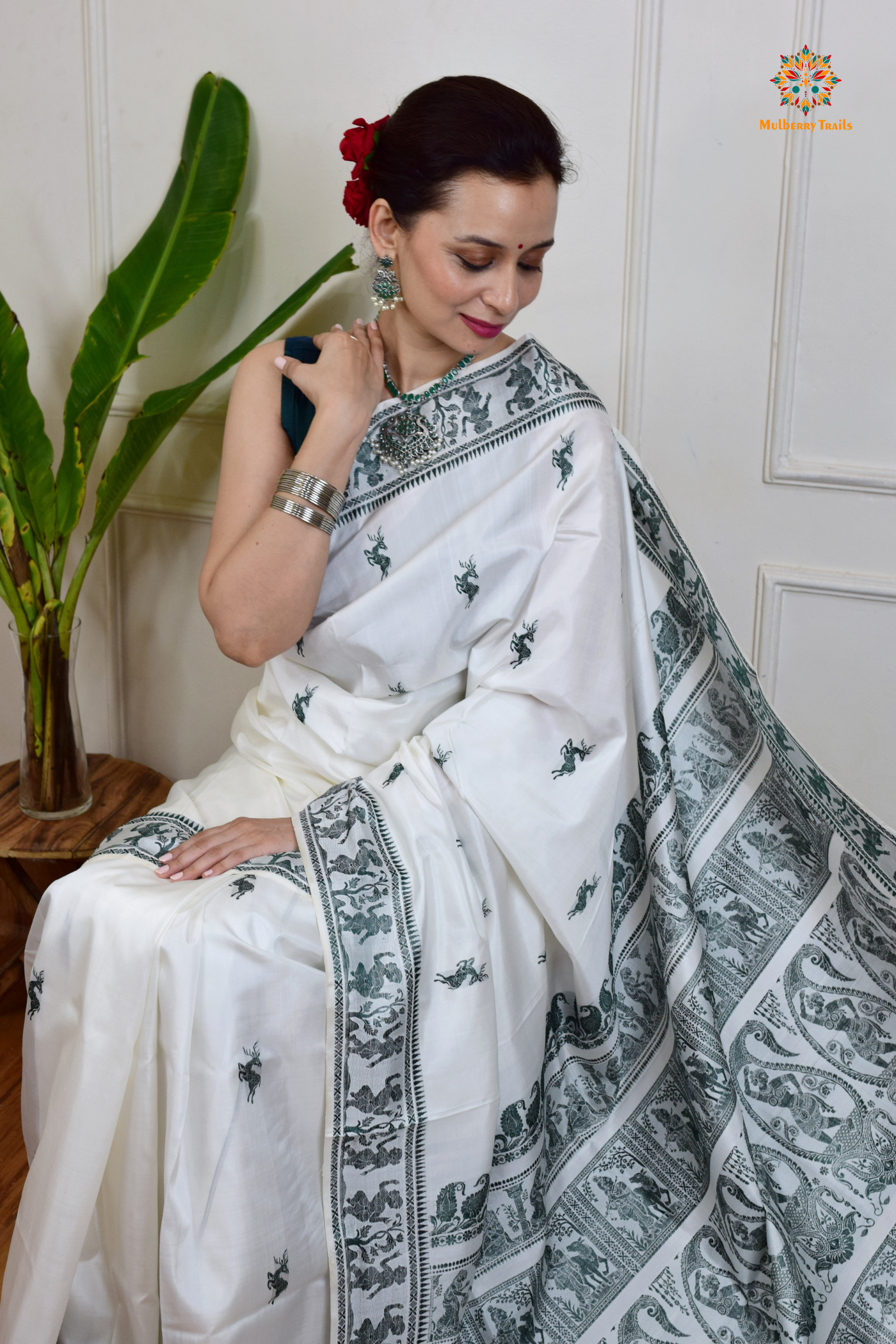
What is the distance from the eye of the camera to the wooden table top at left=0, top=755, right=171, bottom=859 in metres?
2.07

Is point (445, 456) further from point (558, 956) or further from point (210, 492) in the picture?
point (210, 492)

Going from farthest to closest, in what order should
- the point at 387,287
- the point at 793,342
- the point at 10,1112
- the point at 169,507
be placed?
1. the point at 169,507
2. the point at 10,1112
3. the point at 793,342
4. the point at 387,287

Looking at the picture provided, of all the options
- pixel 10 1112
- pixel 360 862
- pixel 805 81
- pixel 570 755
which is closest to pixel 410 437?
pixel 570 755

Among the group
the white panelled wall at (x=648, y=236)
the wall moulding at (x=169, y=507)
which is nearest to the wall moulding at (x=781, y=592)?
the white panelled wall at (x=648, y=236)

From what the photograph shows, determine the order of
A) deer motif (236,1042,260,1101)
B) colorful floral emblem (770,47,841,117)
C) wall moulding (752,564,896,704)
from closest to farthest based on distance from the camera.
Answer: deer motif (236,1042,260,1101)
colorful floral emblem (770,47,841,117)
wall moulding (752,564,896,704)

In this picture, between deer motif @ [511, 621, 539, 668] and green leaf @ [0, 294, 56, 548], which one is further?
green leaf @ [0, 294, 56, 548]

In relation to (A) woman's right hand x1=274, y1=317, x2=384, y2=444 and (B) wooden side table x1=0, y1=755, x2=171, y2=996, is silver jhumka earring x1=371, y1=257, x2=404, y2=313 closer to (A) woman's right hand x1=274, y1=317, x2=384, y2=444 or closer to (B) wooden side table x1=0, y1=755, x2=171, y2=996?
(A) woman's right hand x1=274, y1=317, x2=384, y2=444

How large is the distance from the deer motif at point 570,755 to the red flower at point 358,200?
79 cm

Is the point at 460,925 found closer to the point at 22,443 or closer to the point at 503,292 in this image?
the point at 503,292

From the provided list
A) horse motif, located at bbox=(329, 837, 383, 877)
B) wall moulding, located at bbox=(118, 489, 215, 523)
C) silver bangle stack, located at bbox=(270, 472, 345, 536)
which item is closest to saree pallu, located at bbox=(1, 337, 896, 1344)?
horse motif, located at bbox=(329, 837, 383, 877)

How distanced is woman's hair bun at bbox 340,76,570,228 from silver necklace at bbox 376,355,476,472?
22 centimetres

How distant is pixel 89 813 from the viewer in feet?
7.27

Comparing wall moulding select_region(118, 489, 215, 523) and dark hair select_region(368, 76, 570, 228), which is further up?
dark hair select_region(368, 76, 570, 228)

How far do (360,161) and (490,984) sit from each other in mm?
1137
